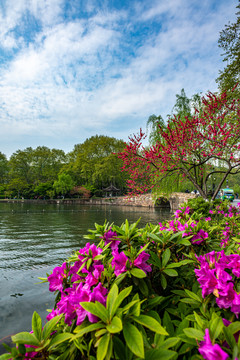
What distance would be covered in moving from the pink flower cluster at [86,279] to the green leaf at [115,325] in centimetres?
11

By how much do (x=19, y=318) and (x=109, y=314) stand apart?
3222 mm

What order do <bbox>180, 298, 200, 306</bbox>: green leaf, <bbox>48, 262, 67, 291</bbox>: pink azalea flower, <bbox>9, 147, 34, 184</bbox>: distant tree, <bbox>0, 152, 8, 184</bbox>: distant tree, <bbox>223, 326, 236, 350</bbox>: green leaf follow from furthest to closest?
<bbox>0, 152, 8, 184</bbox>: distant tree
<bbox>9, 147, 34, 184</bbox>: distant tree
<bbox>48, 262, 67, 291</bbox>: pink azalea flower
<bbox>180, 298, 200, 306</bbox>: green leaf
<bbox>223, 326, 236, 350</bbox>: green leaf

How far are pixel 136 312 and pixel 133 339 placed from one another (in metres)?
0.10

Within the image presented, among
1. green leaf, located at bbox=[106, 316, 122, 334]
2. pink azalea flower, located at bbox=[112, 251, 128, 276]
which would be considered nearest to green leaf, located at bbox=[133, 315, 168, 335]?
green leaf, located at bbox=[106, 316, 122, 334]

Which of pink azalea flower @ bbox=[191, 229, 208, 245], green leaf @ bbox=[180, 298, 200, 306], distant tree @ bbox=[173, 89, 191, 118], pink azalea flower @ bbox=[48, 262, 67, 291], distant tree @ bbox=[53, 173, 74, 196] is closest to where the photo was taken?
green leaf @ bbox=[180, 298, 200, 306]

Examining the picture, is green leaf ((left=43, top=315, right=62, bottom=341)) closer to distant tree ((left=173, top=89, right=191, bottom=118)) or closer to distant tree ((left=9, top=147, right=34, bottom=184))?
distant tree ((left=173, top=89, right=191, bottom=118))

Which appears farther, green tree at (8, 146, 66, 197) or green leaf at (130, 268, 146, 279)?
green tree at (8, 146, 66, 197)

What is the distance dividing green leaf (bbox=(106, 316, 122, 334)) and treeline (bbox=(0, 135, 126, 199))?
146 ft

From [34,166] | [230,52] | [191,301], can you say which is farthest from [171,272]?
[34,166]

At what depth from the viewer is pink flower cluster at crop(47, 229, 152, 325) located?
1005 mm

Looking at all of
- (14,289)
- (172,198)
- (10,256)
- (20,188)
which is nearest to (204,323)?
(14,289)

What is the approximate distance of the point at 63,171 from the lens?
175ft

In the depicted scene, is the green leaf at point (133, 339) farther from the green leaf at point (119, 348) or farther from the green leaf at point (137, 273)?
the green leaf at point (137, 273)

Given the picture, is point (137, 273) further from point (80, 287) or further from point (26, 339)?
point (26, 339)
